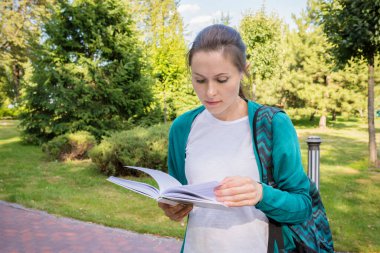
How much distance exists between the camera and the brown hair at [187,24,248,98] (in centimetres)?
145

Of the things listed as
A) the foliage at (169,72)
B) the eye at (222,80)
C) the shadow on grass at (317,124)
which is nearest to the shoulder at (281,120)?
the eye at (222,80)

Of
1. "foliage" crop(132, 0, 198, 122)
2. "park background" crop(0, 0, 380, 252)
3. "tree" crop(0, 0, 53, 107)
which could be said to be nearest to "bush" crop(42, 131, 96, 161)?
"park background" crop(0, 0, 380, 252)

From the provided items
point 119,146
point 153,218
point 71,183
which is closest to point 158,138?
point 119,146

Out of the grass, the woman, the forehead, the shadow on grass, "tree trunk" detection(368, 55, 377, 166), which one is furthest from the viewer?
the shadow on grass

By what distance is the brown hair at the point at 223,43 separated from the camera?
1446mm

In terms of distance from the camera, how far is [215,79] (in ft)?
4.74

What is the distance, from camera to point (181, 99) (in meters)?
17.1

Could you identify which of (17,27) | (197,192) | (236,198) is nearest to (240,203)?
(236,198)

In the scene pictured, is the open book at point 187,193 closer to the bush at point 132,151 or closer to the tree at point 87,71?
the bush at point 132,151

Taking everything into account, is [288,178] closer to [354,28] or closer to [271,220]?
[271,220]

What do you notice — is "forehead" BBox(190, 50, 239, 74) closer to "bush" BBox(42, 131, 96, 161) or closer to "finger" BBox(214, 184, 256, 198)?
"finger" BBox(214, 184, 256, 198)

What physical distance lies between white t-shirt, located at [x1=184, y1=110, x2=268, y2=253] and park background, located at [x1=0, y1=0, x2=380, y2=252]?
0.39m

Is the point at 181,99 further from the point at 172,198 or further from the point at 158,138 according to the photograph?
the point at 172,198

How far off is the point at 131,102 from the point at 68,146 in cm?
294
